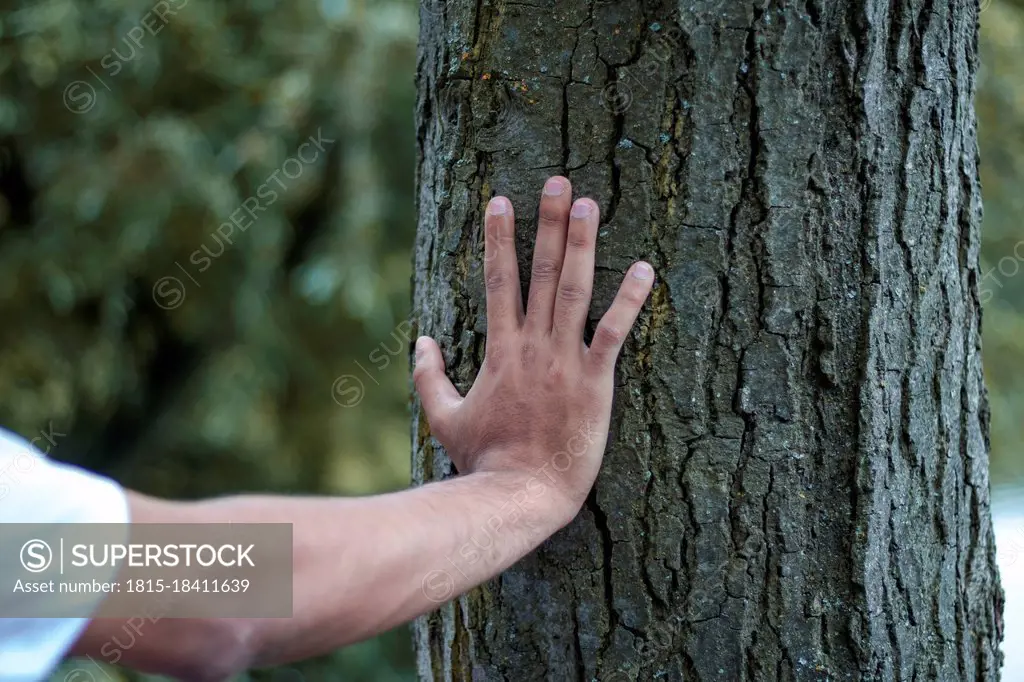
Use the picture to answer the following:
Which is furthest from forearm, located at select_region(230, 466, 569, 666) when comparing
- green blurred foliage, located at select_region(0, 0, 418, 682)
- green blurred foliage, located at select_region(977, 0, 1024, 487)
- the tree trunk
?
green blurred foliage, located at select_region(977, 0, 1024, 487)

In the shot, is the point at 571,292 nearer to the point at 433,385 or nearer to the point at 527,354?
the point at 527,354


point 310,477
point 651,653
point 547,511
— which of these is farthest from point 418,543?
point 310,477

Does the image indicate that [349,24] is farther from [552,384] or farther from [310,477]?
[552,384]

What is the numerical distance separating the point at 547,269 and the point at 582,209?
0.10m

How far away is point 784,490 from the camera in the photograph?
1167 mm

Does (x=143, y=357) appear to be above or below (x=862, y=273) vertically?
below

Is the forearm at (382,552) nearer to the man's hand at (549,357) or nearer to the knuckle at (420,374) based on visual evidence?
the man's hand at (549,357)

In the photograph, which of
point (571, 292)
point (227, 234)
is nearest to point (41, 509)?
point (571, 292)

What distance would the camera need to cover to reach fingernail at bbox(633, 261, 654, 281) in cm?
114

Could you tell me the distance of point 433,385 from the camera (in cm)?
126

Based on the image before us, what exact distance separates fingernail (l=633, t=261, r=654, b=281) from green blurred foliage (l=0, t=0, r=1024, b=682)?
6.90 ft

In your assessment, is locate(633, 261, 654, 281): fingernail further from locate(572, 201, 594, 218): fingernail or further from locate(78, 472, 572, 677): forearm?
locate(78, 472, 572, 677): forearm

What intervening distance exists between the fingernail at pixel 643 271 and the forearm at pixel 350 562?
0.36 metres

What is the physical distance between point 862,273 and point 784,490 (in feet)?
1.11
